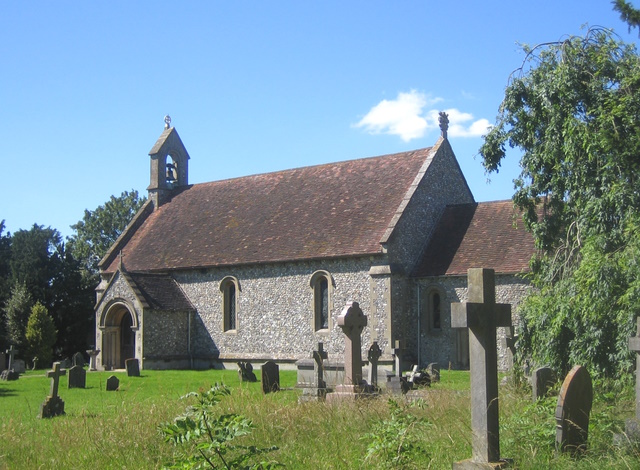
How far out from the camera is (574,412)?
8.12m

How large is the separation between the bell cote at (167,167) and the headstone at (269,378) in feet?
67.6

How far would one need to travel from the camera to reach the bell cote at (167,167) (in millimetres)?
37875

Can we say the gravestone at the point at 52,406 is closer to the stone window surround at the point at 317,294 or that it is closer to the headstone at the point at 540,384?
the headstone at the point at 540,384

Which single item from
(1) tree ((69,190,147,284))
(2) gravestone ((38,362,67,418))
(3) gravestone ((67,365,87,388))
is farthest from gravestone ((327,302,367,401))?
(1) tree ((69,190,147,284))

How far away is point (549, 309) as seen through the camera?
1523cm

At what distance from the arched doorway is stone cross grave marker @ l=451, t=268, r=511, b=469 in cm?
2486

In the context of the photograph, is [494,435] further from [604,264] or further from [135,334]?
[135,334]

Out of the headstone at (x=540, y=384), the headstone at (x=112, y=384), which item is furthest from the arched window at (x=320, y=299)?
the headstone at (x=540, y=384)

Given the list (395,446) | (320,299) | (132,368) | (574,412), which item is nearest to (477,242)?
(320,299)

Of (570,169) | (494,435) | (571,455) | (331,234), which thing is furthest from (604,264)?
(331,234)

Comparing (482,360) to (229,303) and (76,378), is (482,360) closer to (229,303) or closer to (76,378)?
→ (76,378)

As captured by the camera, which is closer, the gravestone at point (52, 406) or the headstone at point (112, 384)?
the gravestone at point (52, 406)

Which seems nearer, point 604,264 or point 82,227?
point 604,264

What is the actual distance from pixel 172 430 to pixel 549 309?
11364 mm
